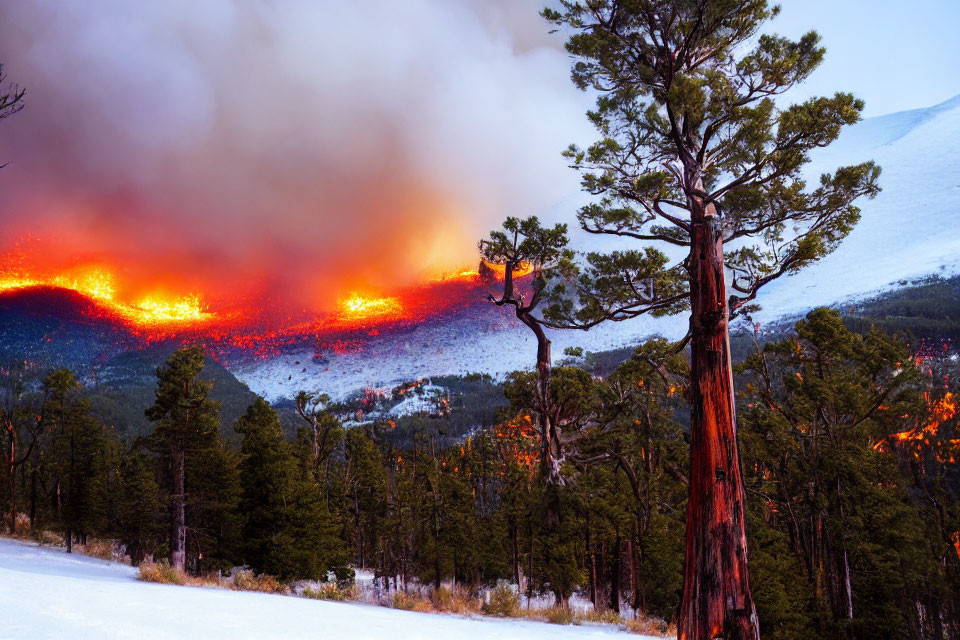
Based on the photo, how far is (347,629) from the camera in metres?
8.95

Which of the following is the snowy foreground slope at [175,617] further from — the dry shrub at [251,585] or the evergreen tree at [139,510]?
the evergreen tree at [139,510]

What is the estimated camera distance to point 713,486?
802 centimetres

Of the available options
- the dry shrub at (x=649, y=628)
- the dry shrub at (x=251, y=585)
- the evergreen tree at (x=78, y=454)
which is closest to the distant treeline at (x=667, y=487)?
the evergreen tree at (x=78, y=454)

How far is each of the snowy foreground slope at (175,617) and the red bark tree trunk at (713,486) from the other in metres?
4.61

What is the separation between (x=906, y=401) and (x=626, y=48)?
2383 cm

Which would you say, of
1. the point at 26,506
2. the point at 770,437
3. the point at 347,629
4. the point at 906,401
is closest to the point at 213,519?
the point at 347,629

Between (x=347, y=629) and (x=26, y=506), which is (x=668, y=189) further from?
(x=26, y=506)

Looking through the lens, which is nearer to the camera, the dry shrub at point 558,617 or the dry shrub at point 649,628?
the dry shrub at point 558,617

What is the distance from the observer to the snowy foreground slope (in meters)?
6.01

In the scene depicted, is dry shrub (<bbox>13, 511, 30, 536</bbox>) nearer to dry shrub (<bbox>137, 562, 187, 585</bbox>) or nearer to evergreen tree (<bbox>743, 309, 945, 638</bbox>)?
dry shrub (<bbox>137, 562, 187, 585</bbox>)

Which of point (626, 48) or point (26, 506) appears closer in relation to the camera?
point (626, 48)

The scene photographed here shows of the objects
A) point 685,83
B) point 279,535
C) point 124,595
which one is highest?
point 685,83

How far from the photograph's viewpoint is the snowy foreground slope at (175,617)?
19.7ft

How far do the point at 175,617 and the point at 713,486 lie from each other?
26.1ft
